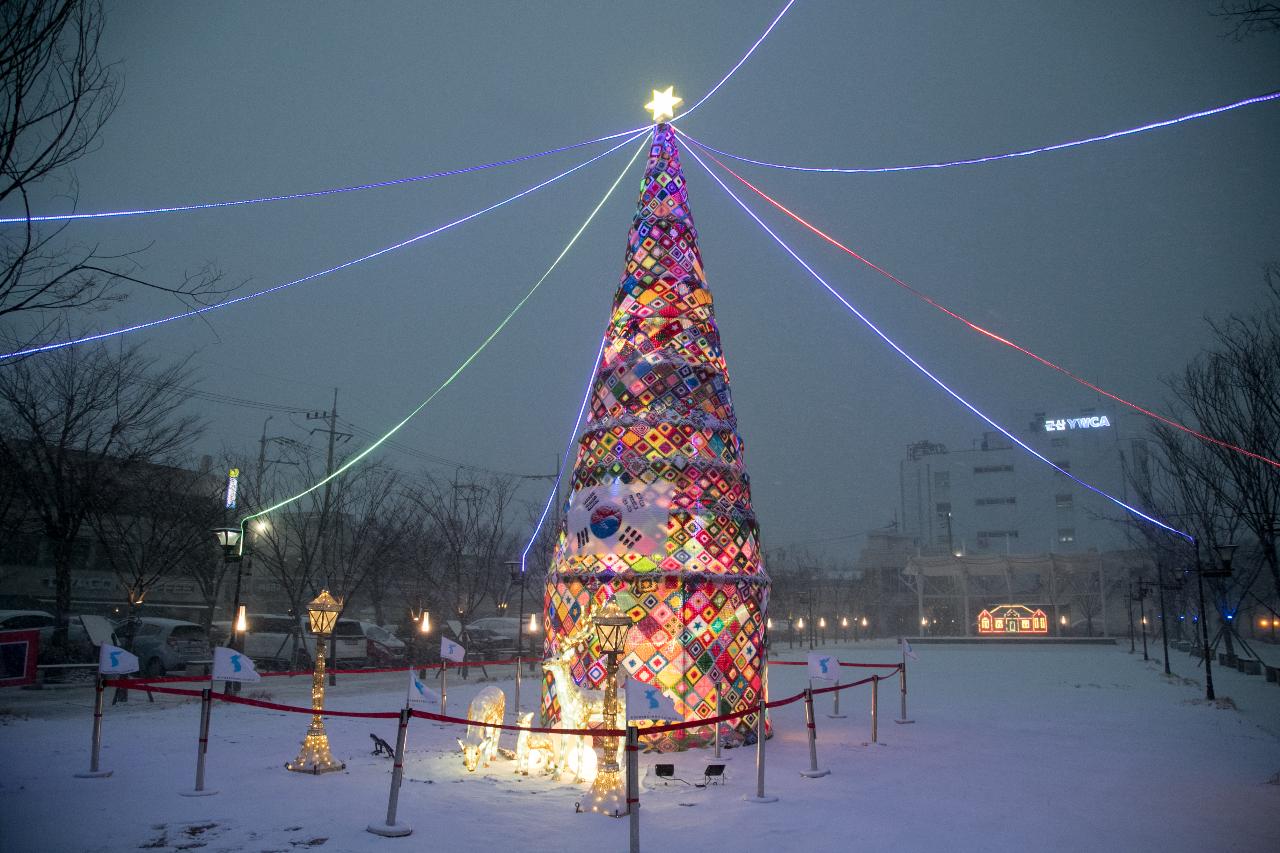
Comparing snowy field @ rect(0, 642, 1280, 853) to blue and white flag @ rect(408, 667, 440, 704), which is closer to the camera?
snowy field @ rect(0, 642, 1280, 853)

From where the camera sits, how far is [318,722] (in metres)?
9.32

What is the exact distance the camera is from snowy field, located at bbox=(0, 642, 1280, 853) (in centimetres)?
664

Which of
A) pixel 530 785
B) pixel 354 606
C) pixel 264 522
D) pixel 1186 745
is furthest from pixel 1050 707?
pixel 354 606

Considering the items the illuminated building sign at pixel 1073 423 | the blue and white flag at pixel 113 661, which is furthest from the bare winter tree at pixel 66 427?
the illuminated building sign at pixel 1073 423

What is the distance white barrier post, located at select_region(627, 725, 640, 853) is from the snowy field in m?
0.44

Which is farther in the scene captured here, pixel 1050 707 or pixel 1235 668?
pixel 1235 668

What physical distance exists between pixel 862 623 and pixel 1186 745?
178ft

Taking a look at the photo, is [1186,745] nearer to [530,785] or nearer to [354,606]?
[530,785]

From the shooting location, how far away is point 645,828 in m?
7.19

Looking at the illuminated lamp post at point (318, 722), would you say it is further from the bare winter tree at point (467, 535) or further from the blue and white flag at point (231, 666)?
the bare winter tree at point (467, 535)

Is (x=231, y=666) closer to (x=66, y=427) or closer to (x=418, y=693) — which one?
(x=418, y=693)

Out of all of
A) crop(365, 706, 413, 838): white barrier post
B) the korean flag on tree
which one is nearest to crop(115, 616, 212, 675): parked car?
the korean flag on tree

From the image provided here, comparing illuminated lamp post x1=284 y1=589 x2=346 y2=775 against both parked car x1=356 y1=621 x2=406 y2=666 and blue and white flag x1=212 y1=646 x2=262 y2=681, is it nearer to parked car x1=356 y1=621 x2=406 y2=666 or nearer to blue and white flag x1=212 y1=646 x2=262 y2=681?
blue and white flag x1=212 y1=646 x2=262 y2=681

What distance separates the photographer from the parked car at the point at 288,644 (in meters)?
21.8
